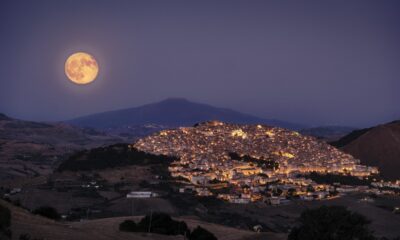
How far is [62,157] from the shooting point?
13312 centimetres

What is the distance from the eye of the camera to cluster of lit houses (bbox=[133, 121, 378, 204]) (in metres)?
80.9

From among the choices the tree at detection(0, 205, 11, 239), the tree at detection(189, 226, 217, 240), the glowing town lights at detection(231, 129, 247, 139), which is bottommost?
the tree at detection(189, 226, 217, 240)

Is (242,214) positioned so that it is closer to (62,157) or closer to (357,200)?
(357,200)

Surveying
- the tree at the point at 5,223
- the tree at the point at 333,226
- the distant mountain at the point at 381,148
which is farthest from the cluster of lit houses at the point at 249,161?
the tree at the point at 5,223

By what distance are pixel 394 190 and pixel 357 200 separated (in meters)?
14.4

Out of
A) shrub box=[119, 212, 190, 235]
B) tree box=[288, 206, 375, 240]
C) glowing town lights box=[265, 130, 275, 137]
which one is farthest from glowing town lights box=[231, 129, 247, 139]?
tree box=[288, 206, 375, 240]

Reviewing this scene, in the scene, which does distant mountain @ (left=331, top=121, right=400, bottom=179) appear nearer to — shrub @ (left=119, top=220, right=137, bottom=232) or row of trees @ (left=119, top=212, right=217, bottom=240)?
row of trees @ (left=119, top=212, right=217, bottom=240)

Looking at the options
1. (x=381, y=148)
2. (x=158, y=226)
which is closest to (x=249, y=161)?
(x=381, y=148)

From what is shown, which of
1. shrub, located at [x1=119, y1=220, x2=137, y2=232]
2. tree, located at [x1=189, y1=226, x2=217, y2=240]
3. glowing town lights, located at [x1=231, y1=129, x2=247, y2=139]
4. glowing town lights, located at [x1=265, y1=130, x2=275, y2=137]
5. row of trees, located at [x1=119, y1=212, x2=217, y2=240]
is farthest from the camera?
glowing town lights, located at [x1=265, y1=130, x2=275, y2=137]

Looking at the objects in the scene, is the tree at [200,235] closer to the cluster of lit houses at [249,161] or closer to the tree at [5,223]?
the tree at [5,223]

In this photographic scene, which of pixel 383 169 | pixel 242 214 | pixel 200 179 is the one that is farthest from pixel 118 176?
pixel 383 169

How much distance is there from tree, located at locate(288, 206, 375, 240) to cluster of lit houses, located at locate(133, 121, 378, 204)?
41918 millimetres

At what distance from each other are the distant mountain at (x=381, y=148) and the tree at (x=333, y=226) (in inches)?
2892

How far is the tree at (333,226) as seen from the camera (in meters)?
27.6
